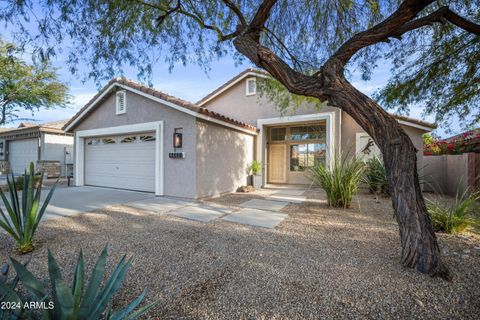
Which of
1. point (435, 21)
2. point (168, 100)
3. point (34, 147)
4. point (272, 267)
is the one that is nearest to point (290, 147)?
point (168, 100)

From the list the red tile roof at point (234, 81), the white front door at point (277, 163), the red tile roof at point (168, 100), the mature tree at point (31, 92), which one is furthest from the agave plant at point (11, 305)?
the mature tree at point (31, 92)

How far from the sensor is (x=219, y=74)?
22.7 ft

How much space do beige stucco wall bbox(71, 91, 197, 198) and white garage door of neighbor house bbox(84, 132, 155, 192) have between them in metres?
0.82

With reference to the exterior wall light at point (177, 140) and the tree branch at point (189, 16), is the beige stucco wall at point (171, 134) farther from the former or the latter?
the tree branch at point (189, 16)

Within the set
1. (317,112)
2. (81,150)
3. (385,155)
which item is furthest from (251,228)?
(81,150)

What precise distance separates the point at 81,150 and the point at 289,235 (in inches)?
434

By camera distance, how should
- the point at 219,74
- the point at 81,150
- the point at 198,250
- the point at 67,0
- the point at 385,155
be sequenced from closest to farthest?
the point at 385,155, the point at 198,250, the point at 67,0, the point at 219,74, the point at 81,150

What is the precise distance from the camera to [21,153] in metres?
16.7

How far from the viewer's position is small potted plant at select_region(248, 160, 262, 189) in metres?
11.2

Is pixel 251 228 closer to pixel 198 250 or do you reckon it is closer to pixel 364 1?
pixel 198 250

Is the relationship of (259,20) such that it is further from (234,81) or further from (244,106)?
(234,81)

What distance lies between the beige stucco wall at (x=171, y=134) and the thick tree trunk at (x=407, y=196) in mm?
5651

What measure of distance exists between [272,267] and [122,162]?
28.5ft

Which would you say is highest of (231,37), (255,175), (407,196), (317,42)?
(317,42)
